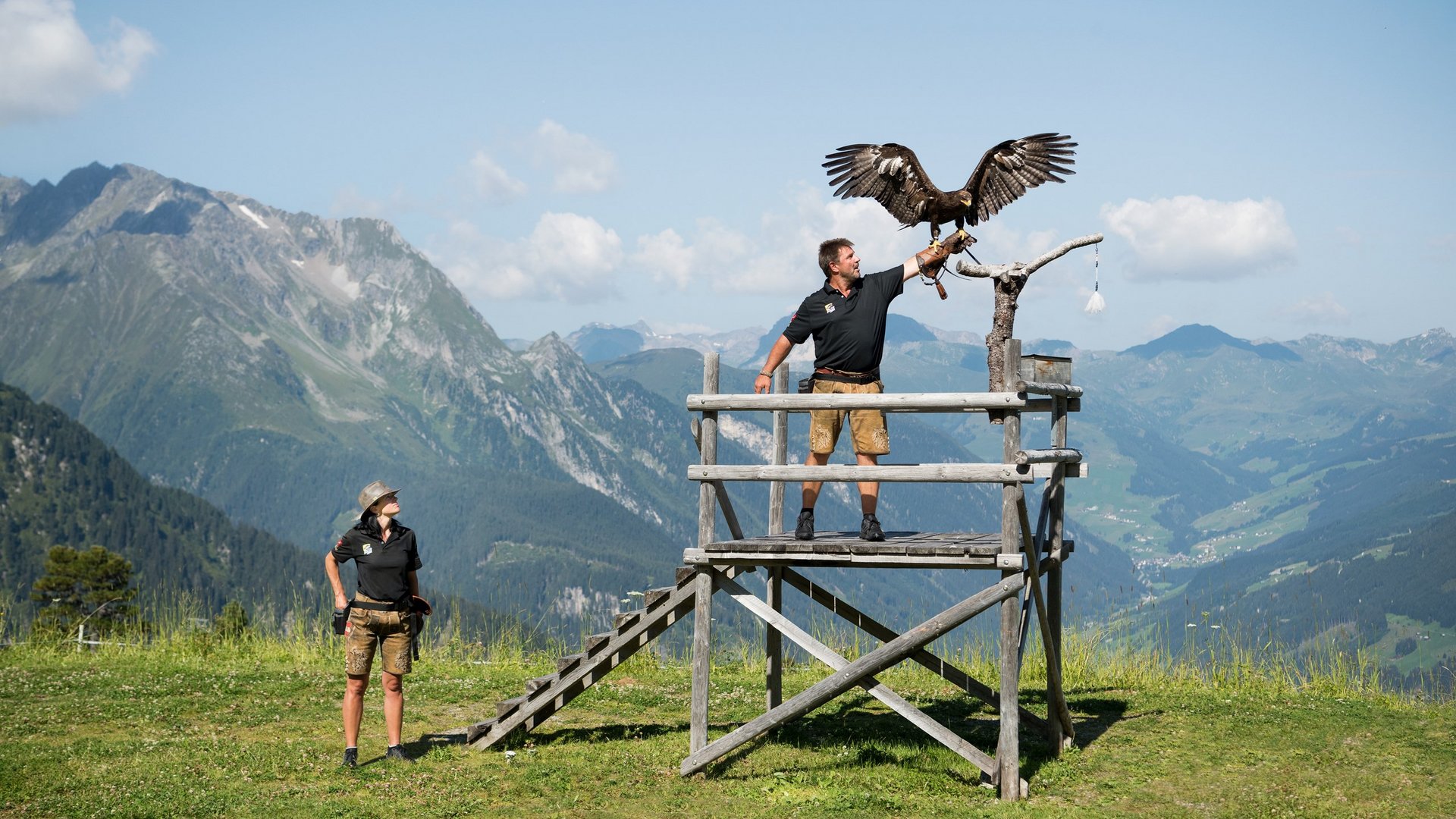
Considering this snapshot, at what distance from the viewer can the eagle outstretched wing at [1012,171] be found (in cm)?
1330

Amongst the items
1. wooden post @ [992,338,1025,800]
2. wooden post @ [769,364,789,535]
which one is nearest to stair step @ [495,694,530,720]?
wooden post @ [769,364,789,535]

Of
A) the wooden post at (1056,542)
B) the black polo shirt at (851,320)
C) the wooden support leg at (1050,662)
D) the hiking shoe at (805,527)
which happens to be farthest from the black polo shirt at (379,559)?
the wooden post at (1056,542)

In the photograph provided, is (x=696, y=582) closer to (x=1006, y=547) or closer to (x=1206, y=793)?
(x=1006, y=547)

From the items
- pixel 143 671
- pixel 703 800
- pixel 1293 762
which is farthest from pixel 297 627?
pixel 1293 762

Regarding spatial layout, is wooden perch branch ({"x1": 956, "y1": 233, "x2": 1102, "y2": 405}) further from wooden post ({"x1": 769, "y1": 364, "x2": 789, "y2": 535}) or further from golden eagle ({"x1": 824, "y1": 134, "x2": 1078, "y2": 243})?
wooden post ({"x1": 769, "y1": 364, "x2": 789, "y2": 535})

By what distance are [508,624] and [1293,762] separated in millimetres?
13629

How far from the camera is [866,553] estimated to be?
12.2 meters

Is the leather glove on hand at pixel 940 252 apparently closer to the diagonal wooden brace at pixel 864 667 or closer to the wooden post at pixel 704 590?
the wooden post at pixel 704 590

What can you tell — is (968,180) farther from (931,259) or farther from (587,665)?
(587,665)

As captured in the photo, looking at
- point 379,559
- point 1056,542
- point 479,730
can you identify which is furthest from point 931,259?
point 479,730

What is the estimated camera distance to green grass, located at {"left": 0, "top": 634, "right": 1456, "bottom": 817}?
1191cm

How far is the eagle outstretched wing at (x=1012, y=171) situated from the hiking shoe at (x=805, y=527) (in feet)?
11.5

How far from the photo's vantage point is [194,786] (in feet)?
40.3

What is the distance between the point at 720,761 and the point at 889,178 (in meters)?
6.36
